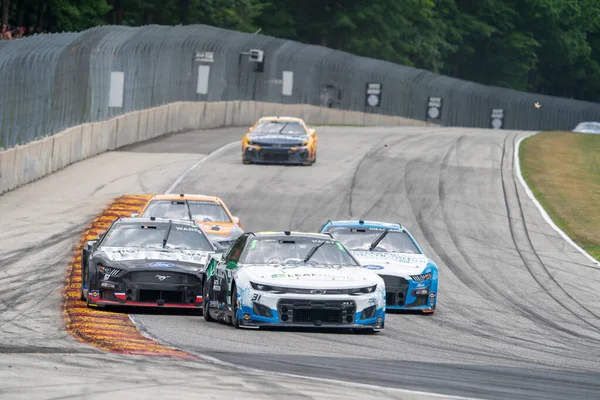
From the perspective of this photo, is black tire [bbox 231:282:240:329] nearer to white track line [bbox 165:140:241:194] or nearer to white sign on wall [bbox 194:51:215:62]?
white track line [bbox 165:140:241:194]

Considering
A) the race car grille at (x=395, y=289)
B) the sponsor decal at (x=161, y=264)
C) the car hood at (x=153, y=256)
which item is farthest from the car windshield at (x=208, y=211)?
the sponsor decal at (x=161, y=264)

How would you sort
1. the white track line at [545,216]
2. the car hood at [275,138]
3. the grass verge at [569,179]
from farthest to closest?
the car hood at [275,138] < the grass verge at [569,179] < the white track line at [545,216]

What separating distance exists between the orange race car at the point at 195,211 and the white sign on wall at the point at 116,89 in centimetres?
1839

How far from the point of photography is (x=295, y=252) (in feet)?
49.7

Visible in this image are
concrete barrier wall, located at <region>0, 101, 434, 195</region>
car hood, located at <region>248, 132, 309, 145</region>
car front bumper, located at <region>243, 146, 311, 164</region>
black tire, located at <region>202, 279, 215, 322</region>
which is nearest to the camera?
black tire, located at <region>202, 279, 215, 322</region>

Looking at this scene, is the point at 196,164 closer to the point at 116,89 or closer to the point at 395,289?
the point at 116,89

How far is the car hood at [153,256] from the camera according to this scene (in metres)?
15.9

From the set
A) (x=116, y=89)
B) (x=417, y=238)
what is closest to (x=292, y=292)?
(x=417, y=238)

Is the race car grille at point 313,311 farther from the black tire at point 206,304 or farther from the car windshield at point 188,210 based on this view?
the car windshield at point 188,210

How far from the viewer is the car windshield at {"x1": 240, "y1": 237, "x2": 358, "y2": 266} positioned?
14891 mm

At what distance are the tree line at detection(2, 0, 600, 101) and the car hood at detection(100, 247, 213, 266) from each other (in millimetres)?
43033

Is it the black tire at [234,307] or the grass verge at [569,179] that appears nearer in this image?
the black tire at [234,307]

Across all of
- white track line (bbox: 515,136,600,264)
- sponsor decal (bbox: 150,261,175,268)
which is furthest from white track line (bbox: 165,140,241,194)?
sponsor decal (bbox: 150,261,175,268)

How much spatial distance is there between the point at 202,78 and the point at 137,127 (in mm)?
8648
